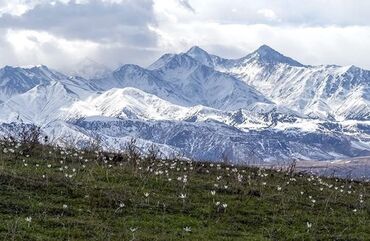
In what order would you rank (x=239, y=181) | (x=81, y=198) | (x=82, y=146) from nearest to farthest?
(x=81, y=198) → (x=239, y=181) → (x=82, y=146)

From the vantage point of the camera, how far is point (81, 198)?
61.8 ft

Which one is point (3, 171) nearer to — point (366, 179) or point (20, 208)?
point (20, 208)

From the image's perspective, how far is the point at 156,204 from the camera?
19.2 m

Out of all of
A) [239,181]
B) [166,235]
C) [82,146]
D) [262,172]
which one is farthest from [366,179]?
[166,235]

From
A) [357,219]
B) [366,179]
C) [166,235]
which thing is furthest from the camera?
[366,179]

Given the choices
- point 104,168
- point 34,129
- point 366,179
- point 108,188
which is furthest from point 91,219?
point 366,179

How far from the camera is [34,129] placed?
27281 millimetres

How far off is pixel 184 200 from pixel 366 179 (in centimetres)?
1525

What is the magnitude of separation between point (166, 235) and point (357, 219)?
7597mm

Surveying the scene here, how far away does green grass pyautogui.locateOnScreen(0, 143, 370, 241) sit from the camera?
1605 centimetres

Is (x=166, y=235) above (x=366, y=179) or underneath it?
underneath

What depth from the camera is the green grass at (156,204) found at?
632 inches

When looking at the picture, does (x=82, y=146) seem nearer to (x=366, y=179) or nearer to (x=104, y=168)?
(x=104, y=168)

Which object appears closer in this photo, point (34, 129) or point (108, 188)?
point (108, 188)
